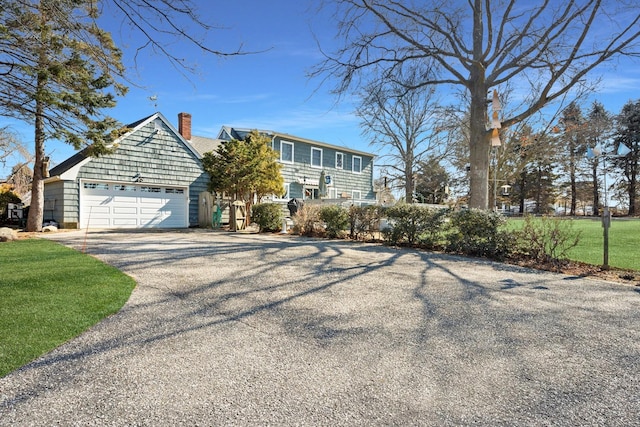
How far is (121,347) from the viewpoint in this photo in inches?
123

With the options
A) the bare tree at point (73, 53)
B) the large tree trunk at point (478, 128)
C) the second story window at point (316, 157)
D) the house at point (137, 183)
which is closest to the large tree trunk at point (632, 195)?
the second story window at point (316, 157)

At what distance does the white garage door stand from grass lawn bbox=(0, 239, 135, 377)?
8.10 metres

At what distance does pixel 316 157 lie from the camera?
2286cm

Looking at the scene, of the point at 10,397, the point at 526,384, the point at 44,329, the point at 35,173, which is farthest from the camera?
the point at 35,173

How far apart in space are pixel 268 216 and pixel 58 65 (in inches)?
323

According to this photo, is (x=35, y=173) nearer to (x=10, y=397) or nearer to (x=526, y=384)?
(x=10, y=397)

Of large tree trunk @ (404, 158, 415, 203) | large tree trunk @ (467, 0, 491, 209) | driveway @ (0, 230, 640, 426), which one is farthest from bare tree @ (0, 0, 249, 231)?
large tree trunk @ (404, 158, 415, 203)

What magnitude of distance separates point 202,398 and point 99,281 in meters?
3.78

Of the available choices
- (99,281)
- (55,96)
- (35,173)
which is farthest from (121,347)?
(35,173)

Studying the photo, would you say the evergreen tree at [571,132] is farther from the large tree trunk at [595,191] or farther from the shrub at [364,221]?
the shrub at [364,221]

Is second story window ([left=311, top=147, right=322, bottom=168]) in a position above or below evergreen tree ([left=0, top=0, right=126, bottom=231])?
above

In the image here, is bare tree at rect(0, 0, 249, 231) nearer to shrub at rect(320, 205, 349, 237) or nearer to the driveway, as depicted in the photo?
the driveway

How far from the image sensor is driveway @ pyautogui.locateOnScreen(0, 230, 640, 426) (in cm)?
223

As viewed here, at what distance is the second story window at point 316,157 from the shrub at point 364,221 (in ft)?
37.8
